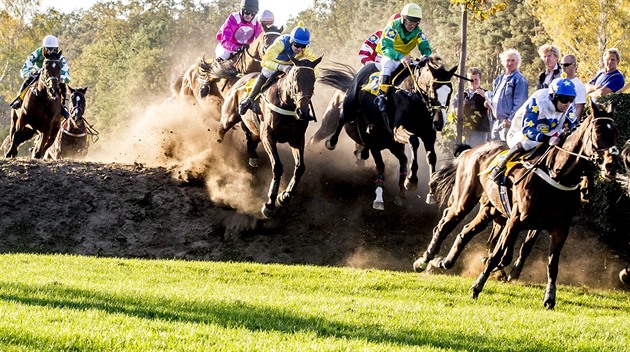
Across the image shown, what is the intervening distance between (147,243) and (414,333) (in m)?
9.09

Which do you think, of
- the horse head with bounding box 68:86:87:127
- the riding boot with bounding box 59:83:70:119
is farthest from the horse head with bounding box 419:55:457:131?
the horse head with bounding box 68:86:87:127

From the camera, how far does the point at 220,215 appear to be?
58.1 ft

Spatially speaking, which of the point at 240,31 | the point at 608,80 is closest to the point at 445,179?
the point at 608,80

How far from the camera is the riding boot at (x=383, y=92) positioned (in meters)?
15.6

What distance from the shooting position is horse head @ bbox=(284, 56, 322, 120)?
1471 cm

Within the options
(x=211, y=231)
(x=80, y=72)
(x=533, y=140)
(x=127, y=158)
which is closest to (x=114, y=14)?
(x=80, y=72)

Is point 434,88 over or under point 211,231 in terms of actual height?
over

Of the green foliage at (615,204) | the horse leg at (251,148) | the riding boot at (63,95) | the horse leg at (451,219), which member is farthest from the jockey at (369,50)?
the riding boot at (63,95)

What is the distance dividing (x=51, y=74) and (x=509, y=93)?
32.0 ft

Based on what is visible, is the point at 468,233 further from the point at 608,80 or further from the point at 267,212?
the point at 267,212

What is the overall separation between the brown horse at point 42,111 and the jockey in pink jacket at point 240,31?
3696 mm

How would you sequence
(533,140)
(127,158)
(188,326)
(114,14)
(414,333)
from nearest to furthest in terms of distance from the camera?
(188,326)
(414,333)
(533,140)
(127,158)
(114,14)

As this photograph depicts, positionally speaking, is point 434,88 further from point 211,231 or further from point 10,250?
point 10,250

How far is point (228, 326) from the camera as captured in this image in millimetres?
8352
